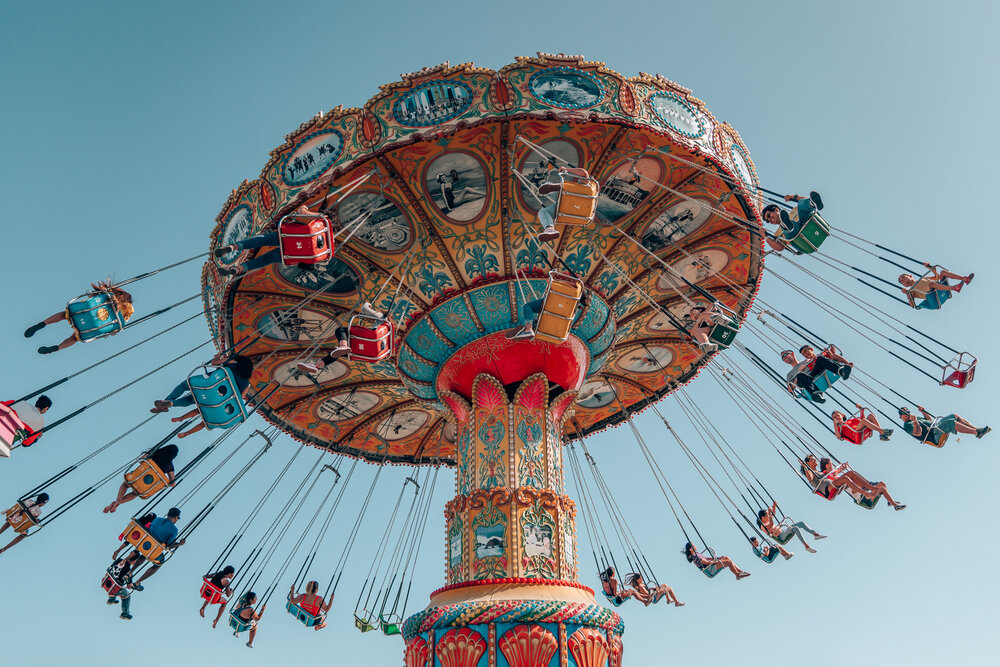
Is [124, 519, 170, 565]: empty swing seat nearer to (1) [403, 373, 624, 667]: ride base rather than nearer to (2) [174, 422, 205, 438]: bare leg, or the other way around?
(2) [174, 422, 205, 438]: bare leg

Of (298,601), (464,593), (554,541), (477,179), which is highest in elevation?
(477,179)

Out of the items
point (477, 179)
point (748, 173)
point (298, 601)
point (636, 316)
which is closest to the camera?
point (477, 179)

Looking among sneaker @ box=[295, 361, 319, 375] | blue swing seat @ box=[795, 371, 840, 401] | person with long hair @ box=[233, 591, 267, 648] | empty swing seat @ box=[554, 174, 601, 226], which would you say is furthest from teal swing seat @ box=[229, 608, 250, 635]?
blue swing seat @ box=[795, 371, 840, 401]

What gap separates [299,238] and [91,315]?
2.43 meters

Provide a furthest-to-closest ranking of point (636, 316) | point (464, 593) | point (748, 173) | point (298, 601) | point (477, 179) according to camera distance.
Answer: point (298, 601) < point (636, 316) < point (748, 173) < point (477, 179) < point (464, 593)

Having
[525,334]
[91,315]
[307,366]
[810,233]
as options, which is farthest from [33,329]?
[810,233]

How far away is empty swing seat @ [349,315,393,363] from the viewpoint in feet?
28.6

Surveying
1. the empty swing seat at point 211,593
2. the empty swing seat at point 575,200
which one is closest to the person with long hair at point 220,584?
the empty swing seat at point 211,593

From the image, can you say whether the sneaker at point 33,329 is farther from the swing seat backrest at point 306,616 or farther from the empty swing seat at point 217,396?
the swing seat backrest at point 306,616

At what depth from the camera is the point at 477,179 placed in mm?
9859

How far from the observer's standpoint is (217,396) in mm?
9086

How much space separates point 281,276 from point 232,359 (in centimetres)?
167

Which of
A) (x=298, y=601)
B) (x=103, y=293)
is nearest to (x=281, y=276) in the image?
(x=103, y=293)

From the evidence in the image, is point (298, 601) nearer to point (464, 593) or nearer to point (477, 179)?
point (464, 593)
